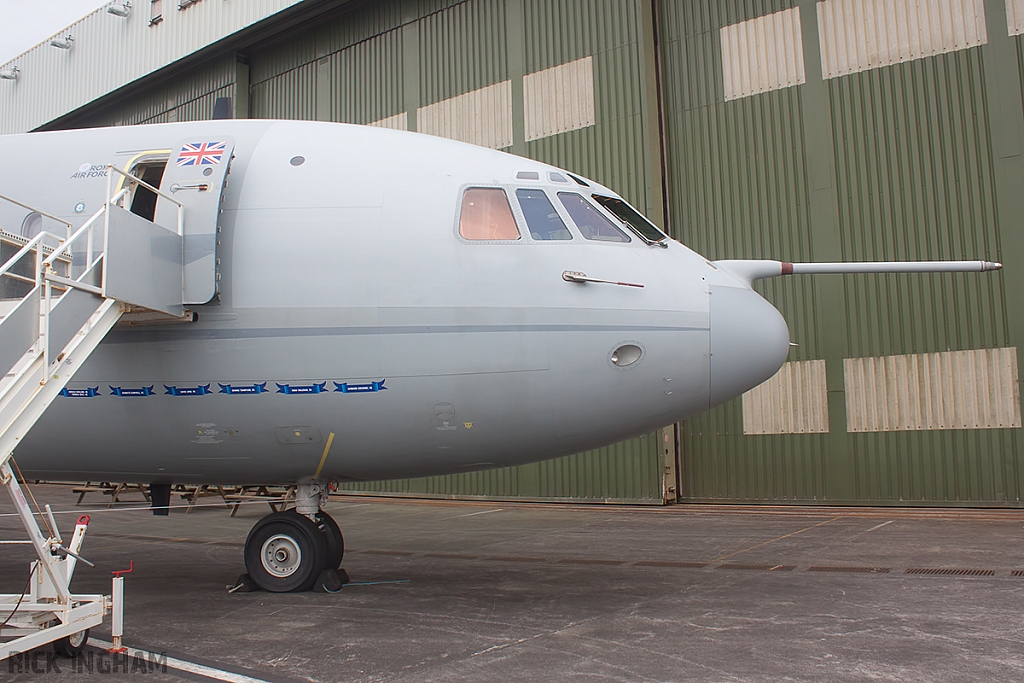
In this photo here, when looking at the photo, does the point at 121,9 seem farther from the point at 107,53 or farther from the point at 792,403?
the point at 792,403

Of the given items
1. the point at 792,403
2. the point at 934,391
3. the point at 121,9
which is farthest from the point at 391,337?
the point at 121,9

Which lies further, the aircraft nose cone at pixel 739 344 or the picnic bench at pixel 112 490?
the picnic bench at pixel 112 490

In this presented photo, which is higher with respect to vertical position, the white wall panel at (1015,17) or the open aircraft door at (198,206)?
the white wall panel at (1015,17)

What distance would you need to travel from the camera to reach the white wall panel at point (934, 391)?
15.0 m

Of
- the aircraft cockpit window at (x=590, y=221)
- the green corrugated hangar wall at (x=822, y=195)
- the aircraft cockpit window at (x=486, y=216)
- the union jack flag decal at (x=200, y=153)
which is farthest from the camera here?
the green corrugated hangar wall at (x=822, y=195)

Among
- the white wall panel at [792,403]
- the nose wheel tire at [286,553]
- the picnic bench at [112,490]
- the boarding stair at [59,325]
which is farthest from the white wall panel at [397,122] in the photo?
the nose wheel tire at [286,553]

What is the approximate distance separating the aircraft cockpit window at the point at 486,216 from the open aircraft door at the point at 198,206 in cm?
240

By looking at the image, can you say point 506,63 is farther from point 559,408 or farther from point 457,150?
point 559,408

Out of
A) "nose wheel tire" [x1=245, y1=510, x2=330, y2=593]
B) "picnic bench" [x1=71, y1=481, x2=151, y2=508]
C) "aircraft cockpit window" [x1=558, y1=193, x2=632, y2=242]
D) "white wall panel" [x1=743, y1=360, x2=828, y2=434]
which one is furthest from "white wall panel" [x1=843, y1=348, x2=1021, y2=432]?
"picnic bench" [x1=71, y1=481, x2=151, y2=508]

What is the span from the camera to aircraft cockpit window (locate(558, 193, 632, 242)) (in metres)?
8.22

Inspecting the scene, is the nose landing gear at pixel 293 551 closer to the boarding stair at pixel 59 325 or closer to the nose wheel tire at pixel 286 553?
the nose wheel tire at pixel 286 553

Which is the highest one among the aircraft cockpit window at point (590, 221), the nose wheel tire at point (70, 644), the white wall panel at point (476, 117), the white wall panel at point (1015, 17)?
the white wall panel at point (476, 117)

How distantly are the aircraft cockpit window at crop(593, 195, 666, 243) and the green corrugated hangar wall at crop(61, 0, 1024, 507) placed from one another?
369 inches

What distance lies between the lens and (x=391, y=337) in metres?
7.80
